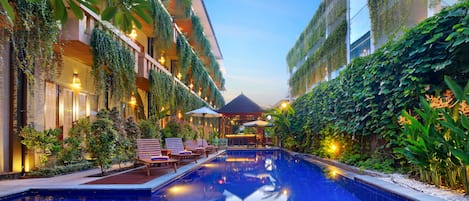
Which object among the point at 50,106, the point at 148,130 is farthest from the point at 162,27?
the point at 50,106

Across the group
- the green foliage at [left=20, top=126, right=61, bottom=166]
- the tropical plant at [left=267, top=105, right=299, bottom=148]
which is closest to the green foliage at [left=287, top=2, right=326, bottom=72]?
the tropical plant at [left=267, top=105, right=299, bottom=148]

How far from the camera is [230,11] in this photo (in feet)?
97.2

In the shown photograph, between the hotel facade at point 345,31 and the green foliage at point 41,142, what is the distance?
805 centimetres

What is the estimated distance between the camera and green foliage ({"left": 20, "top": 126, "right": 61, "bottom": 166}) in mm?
7703

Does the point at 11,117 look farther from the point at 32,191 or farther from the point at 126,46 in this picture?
the point at 126,46

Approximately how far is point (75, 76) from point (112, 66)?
70.2 inches

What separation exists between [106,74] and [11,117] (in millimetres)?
3056

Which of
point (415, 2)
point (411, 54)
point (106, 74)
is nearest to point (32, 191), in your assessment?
point (106, 74)

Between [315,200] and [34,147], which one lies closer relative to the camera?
[315,200]

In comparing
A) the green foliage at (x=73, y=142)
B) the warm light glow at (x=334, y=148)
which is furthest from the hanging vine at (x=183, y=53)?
the green foliage at (x=73, y=142)

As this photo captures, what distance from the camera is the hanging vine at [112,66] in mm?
9398

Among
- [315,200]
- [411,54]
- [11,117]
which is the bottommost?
[315,200]

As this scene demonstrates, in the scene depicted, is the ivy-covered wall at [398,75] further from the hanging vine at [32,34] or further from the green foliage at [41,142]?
the green foliage at [41,142]

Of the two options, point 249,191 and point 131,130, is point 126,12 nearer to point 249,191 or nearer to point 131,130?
point 249,191
